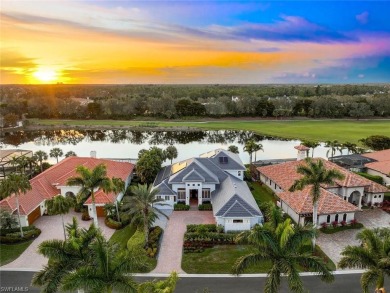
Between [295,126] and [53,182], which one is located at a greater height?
[53,182]

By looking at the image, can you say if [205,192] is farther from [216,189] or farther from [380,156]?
[380,156]

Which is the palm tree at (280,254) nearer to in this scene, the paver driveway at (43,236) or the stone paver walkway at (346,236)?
the stone paver walkway at (346,236)

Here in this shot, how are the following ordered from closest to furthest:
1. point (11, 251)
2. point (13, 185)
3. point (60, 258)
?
point (60, 258) < point (11, 251) < point (13, 185)

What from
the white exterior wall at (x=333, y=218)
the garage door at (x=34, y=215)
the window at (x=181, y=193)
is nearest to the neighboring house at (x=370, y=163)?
the white exterior wall at (x=333, y=218)

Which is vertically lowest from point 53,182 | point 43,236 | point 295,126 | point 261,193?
point 43,236

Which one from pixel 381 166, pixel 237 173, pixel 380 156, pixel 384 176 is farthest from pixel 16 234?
pixel 380 156

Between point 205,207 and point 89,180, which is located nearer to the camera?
point 89,180

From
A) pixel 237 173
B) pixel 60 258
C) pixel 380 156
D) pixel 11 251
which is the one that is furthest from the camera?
pixel 380 156
